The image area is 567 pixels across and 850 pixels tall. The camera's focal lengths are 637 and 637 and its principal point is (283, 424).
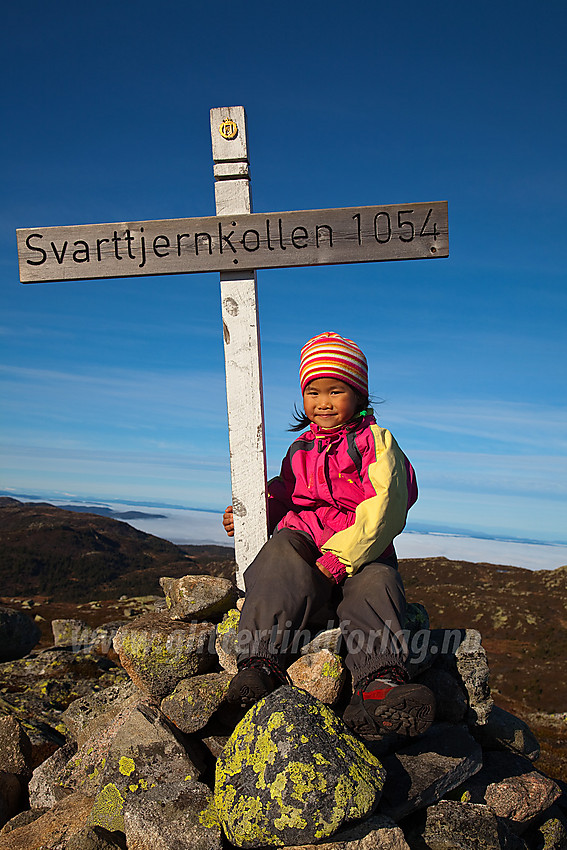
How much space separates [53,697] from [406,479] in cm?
769

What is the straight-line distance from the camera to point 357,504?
19.5ft

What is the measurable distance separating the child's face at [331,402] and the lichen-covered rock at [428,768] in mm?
2884

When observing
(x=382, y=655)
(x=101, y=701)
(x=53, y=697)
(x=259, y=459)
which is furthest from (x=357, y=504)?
(x=53, y=697)

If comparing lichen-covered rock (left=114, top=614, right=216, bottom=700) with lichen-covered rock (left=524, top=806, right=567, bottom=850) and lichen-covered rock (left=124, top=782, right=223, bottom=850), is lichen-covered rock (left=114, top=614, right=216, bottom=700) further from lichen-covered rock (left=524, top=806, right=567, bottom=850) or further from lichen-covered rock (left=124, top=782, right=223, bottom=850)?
lichen-covered rock (left=524, top=806, right=567, bottom=850)

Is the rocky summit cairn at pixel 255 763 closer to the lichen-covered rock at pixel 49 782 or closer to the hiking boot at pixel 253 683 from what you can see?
the lichen-covered rock at pixel 49 782

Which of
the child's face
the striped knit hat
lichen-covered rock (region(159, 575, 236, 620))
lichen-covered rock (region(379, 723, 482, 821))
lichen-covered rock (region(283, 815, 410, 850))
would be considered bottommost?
lichen-covered rock (region(379, 723, 482, 821))

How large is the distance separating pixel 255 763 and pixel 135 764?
1.52 metres

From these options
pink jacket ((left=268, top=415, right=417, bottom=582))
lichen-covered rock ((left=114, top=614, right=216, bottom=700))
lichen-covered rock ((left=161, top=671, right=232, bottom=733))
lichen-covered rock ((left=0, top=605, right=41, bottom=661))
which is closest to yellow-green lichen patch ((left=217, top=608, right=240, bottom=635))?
lichen-covered rock ((left=114, top=614, right=216, bottom=700))

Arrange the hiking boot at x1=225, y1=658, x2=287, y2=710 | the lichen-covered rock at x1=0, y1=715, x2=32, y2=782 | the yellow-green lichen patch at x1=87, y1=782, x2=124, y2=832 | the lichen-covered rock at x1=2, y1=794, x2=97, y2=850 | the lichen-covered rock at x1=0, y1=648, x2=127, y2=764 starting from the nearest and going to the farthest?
1. the hiking boot at x1=225, y1=658, x2=287, y2=710
2. the yellow-green lichen patch at x1=87, y1=782, x2=124, y2=832
3. the lichen-covered rock at x1=2, y1=794, x2=97, y2=850
4. the lichen-covered rock at x1=0, y1=715, x2=32, y2=782
5. the lichen-covered rock at x1=0, y1=648, x2=127, y2=764

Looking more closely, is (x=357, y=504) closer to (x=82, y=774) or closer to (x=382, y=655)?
(x=382, y=655)

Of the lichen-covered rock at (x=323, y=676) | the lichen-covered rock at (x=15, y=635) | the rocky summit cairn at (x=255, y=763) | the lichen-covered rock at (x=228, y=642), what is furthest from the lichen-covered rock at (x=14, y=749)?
the lichen-covered rock at (x=15, y=635)

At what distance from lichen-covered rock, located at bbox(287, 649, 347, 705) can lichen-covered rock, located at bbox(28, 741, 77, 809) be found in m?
2.64

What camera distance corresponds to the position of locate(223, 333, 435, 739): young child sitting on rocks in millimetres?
4738

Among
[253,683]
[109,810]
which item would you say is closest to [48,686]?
[109,810]
